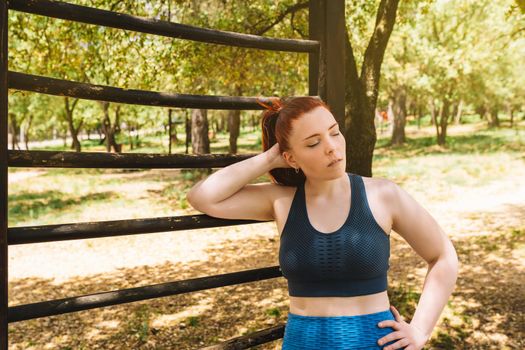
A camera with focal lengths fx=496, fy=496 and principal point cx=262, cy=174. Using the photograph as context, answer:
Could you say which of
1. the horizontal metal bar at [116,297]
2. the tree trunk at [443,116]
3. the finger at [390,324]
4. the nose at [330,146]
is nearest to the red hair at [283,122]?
the nose at [330,146]

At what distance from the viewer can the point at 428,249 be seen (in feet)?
5.91

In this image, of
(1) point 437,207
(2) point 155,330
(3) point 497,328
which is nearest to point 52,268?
(2) point 155,330

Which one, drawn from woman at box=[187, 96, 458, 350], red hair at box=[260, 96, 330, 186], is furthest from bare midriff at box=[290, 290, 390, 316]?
red hair at box=[260, 96, 330, 186]

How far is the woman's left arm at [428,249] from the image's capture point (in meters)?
1.77

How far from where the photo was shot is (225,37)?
210 cm

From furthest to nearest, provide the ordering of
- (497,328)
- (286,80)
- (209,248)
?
(286,80)
(209,248)
(497,328)

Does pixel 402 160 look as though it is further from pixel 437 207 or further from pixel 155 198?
pixel 155 198

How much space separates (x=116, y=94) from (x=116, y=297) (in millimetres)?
771

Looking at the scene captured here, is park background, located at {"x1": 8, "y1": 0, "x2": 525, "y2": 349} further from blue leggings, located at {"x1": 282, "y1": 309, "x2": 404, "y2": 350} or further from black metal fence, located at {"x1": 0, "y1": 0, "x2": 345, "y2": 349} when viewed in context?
blue leggings, located at {"x1": 282, "y1": 309, "x2": 404, "y2": 350}

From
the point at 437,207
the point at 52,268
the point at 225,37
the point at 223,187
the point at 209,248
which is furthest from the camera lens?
the point at 437,207

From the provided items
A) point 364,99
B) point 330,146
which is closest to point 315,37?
point 330,146

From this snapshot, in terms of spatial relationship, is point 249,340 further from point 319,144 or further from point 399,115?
point 399,115

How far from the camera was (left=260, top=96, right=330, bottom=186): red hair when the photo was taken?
→ 178 cm

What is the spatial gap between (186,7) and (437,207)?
7363 mm
